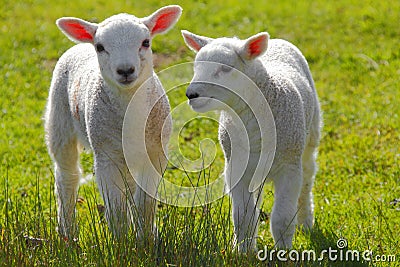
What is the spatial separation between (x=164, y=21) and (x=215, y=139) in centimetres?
322

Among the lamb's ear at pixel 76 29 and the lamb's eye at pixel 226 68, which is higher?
the lamb's ear at pixel 76 29

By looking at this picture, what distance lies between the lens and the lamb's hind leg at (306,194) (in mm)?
6695

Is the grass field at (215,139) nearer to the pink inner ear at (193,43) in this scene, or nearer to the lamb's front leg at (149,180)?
the lamb's front leg at (149,180)

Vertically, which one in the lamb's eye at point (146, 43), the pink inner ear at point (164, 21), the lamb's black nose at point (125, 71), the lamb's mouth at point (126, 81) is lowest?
the lamb's mouth at point (126, 81)

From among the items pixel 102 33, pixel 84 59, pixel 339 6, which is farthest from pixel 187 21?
pixel 102 33

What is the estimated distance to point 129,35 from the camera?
569cm

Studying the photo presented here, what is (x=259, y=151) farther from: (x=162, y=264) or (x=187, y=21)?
(x=187, y=21)

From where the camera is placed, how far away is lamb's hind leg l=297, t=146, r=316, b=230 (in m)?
6.70

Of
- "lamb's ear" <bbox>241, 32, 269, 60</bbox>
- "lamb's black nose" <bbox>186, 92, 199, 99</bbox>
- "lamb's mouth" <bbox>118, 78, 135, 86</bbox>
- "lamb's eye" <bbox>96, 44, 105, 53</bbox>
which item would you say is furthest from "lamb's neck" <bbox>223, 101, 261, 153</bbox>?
"lamb's eye" <bbox>96, 44, 105, 53</bbox>

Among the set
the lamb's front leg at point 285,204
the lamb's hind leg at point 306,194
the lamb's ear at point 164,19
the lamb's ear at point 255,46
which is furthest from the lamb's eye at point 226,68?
the lamb's hind leg at point 306,194

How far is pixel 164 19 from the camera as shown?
6.10m

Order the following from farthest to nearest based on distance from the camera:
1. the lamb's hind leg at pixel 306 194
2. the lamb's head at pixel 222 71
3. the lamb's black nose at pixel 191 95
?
the lamb's hind leg at pixel 306 194
the lamb's head at pixel 222 71
the lamb's black nose at pixel 191 95

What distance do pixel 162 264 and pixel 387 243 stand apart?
1.83m

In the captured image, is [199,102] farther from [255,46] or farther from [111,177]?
[111,177]
